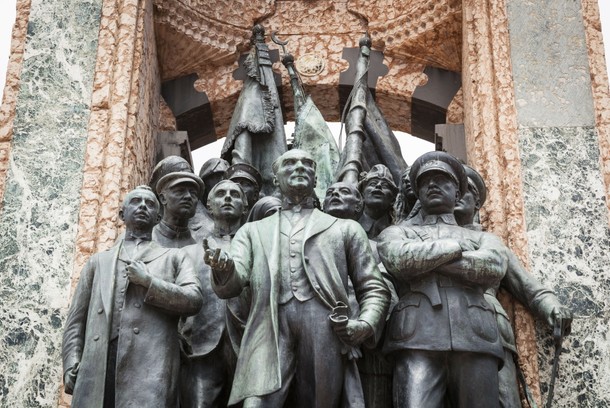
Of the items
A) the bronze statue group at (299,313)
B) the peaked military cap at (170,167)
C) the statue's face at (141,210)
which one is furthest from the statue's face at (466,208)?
the statue's face at (141,210)

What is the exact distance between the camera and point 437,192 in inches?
335

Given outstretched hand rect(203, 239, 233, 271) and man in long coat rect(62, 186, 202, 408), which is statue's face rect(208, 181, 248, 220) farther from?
outstretched hand rect(203, 239, 233, 271)

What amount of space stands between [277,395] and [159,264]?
1262 millimetres

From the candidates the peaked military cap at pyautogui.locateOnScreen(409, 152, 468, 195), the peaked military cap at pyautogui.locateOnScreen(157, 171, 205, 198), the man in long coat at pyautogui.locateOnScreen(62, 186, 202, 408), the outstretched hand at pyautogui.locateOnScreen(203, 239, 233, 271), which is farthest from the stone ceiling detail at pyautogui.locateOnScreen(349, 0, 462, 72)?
the outstretched hand at pyautogui.locateOnScreen(203, 239, 233, 271)

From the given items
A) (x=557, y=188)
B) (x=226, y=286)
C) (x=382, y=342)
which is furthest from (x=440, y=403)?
(x=557, y=188)

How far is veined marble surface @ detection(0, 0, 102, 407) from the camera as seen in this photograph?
919cm

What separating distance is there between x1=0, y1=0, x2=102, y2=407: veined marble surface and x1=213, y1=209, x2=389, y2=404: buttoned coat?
6.47ft

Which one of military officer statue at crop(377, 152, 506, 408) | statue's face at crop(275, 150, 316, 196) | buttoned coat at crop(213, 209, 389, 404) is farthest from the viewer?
statue's face at crop(275, 150, 316, 196)

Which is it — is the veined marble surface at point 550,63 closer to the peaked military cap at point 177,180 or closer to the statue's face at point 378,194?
the statue's face at point 378,194

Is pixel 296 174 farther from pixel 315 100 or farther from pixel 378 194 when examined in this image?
pixel 315 100

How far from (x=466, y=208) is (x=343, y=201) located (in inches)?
33.5

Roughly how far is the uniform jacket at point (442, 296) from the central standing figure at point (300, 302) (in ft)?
0.60

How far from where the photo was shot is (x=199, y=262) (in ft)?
27.8

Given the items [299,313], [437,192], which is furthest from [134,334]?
[437,192]
